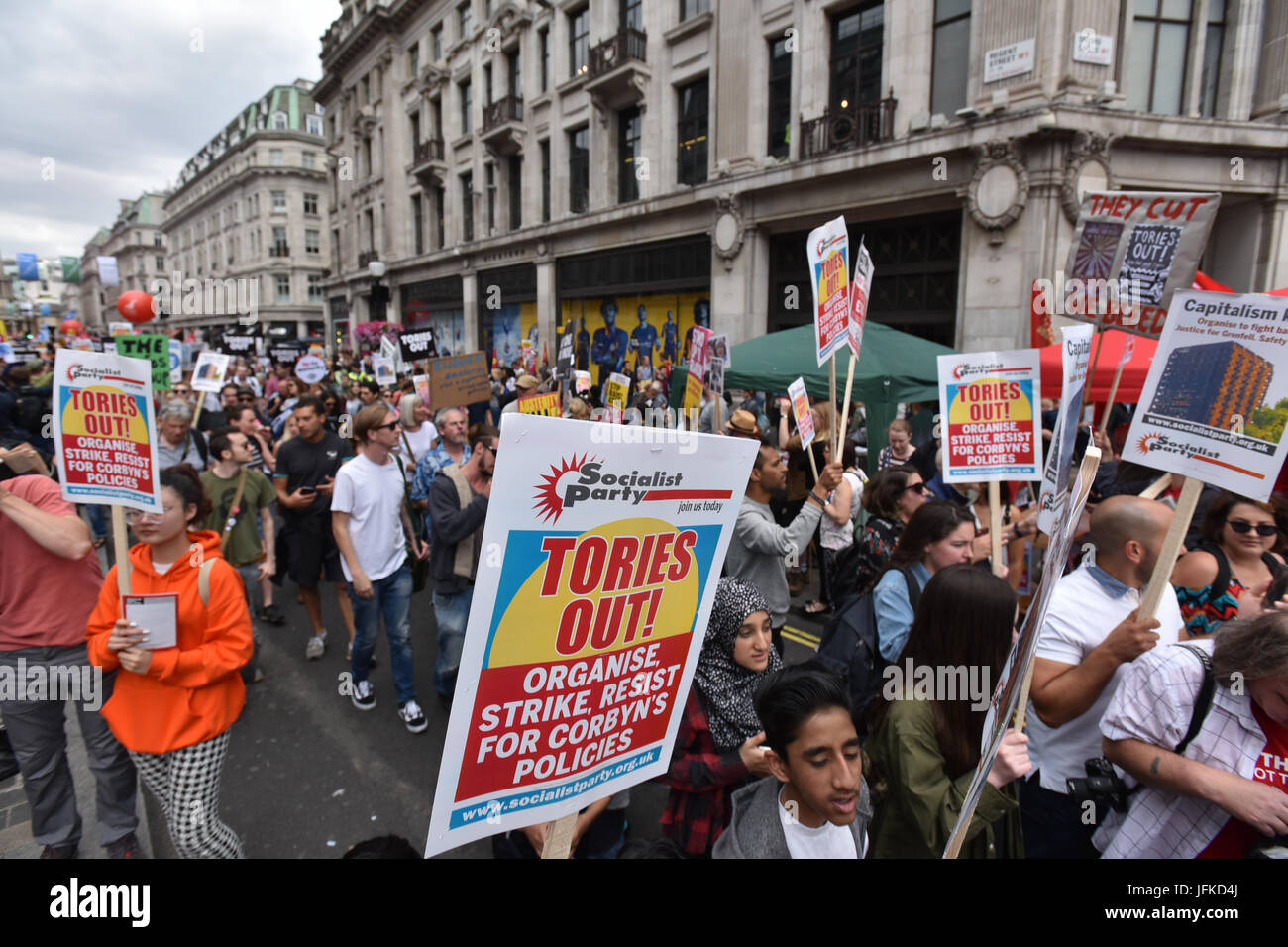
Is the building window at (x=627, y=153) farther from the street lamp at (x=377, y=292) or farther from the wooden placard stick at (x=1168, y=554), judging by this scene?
the wooden placard stick at (x=1168, y=554)

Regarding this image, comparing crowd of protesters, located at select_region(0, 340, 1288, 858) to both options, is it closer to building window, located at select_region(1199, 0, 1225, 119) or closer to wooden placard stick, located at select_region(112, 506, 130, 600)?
wooden placard stick, located at select_region(112, 506, 130, 600)

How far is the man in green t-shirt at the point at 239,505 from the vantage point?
5.19 meters

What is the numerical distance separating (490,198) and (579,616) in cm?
2744

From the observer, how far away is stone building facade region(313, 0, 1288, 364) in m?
10.7

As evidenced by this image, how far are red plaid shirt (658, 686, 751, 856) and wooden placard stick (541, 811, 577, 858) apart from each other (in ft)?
3.52

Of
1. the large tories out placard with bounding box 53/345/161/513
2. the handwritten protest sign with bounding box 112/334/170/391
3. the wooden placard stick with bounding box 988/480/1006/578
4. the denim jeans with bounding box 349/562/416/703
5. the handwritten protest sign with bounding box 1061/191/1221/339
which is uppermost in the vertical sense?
the handwritten protest sign with bounding box 1061/191/1221/339

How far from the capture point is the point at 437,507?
420cm

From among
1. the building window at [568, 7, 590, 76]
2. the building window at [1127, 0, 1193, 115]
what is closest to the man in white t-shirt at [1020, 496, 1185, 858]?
the building window at [1127, 0, 1193, 115]

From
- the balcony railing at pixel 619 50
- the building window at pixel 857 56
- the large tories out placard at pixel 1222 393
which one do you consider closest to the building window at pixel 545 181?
the balcony railing at pixel 619 50

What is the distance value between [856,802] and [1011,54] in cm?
1289

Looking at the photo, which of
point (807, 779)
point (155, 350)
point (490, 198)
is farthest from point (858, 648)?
point (490, 198)

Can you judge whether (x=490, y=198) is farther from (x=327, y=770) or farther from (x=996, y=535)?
(x=996, y=535)

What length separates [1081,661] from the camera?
241 centimetres

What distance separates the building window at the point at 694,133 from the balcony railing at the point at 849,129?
3652 mm
